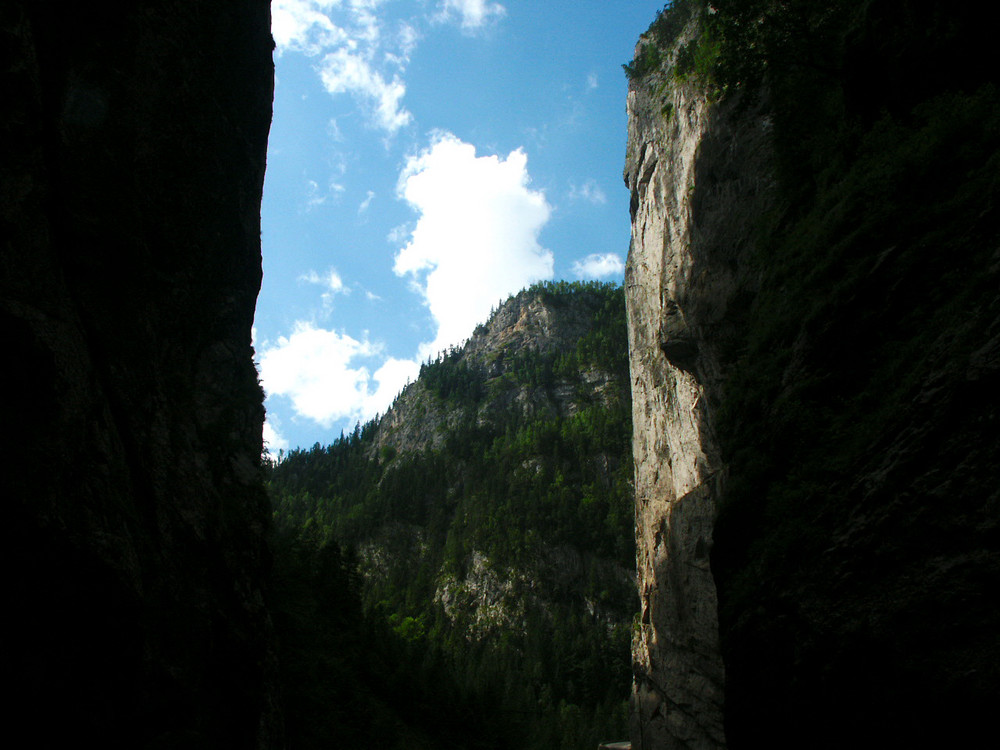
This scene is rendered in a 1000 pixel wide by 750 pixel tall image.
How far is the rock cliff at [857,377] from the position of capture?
8.43m

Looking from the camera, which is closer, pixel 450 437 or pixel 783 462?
pixel 783 462

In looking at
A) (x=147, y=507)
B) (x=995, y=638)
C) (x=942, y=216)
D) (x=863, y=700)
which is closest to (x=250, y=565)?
(x=147, y=507)

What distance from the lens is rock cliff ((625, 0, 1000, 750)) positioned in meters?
8.43

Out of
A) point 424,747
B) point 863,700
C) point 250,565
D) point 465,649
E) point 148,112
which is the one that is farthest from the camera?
point 465,649

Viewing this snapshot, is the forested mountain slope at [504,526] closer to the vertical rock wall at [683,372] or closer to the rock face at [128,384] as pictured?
the vertical rock wall at [683,372]

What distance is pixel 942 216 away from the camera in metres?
10.6

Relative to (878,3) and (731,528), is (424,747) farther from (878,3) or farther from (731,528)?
(878,3)

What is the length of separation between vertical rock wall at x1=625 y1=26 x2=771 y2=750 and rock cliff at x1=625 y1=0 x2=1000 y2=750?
0.31m

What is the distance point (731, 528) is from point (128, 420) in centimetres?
1365

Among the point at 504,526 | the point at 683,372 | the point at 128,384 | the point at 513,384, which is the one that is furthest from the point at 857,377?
the point at 513,384

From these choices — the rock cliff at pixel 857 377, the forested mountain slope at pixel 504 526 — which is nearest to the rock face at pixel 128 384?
the rock cliff at pixel 857 377

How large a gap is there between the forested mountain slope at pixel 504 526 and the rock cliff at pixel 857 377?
3448cm

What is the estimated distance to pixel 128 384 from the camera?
44.0 feet

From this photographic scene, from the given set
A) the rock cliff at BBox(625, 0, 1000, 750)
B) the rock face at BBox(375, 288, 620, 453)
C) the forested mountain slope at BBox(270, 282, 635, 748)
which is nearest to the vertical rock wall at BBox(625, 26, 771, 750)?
the rock cliff at BBox(625, 0, 1000, 750)
